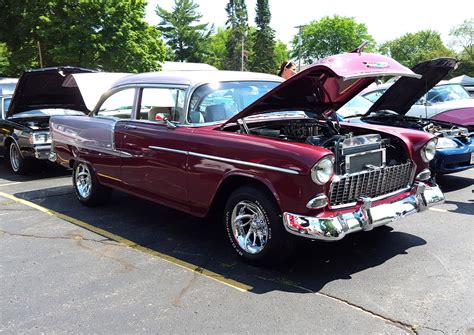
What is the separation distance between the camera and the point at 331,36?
81.2 meters

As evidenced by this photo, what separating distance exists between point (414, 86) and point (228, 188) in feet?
14.1

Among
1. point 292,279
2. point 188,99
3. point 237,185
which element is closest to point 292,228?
point 292,279

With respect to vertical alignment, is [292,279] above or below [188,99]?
below

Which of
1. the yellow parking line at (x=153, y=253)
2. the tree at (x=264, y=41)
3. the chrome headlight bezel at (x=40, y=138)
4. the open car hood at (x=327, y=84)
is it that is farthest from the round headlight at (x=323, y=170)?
the tree at (x=264, y=41)

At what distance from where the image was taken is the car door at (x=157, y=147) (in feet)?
15.3

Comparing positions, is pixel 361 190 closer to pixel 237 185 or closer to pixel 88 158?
pixel 237 185

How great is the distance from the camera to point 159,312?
3.38m

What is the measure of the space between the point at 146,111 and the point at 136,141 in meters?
0.37

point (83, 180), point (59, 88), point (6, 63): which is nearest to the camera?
point (83, 180)

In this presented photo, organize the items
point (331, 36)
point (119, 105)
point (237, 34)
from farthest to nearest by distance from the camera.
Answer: point (331, 36) → point (237, 34) → point (119, 105)

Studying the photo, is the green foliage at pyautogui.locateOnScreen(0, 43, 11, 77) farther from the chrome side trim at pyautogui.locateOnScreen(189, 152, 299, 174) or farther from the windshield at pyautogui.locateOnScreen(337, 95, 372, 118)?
the chrome side trim at pyautogui.locateOnScreen(189, 152, 299, 174)

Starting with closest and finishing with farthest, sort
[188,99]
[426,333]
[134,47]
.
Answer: [426,333] < [188,99] < [134,47]

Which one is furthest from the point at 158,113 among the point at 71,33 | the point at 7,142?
the point at 71,33

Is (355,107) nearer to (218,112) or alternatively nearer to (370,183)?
(218,112)
